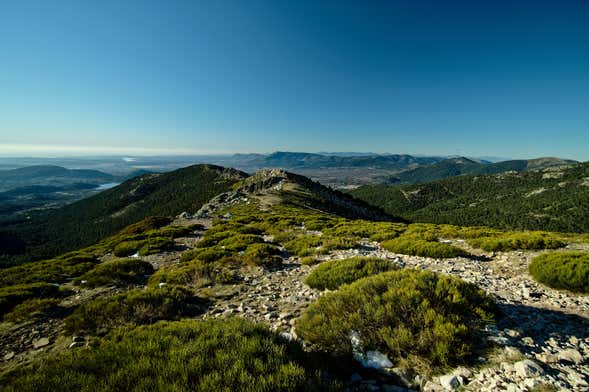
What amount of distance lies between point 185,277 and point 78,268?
8.90m

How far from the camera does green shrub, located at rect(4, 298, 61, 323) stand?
8.12 metres

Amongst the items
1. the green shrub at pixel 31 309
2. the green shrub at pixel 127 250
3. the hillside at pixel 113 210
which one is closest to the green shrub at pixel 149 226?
the green shrub at pixel 127 250

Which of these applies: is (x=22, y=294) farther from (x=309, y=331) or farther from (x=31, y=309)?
(x=309, y=331)

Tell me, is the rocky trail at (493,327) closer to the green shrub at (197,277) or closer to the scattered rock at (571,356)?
the scattered rock at (571,356)

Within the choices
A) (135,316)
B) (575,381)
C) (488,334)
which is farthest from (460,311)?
(135,316)

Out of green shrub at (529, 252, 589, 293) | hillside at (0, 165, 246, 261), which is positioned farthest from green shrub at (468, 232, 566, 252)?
hillside at (0, 165, 246, 261)

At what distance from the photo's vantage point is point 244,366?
380 cm

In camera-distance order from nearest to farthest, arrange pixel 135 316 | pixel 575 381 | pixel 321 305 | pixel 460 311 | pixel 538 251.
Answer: pixel 575 381 → pixel 460 311 → pixel 321 305 → pixel 135 316 → pixel 538 251

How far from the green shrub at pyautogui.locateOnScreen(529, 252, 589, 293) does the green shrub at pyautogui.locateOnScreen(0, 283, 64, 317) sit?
18.1 metres

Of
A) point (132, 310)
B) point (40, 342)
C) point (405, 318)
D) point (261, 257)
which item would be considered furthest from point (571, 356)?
point (40, 342)

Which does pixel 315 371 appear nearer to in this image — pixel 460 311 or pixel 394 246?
pixel 460 311

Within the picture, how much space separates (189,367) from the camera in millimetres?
3773

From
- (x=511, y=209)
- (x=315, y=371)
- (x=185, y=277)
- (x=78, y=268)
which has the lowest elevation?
(x=511, y=209)

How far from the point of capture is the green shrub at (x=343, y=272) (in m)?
8.57
